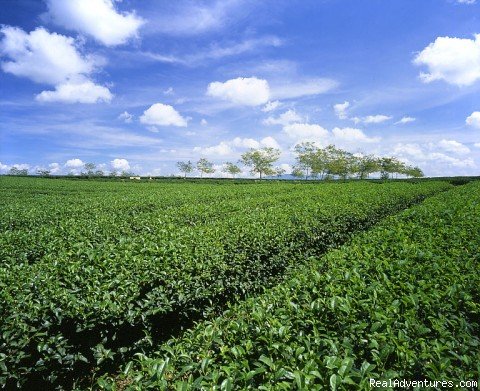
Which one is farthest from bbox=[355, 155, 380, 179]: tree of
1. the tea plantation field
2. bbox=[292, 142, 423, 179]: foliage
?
the tea plantation field

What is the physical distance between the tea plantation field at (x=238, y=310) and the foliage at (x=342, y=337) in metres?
0.01

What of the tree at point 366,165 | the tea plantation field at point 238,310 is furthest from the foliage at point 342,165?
the tea plantation field at point 238,310

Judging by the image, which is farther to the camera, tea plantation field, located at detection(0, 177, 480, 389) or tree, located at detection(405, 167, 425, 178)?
tree, located at detection(405, 167, 425, 178)

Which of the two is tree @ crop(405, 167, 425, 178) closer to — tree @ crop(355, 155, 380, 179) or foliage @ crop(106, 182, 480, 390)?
tree @ crop(355, 155, 380, 179)

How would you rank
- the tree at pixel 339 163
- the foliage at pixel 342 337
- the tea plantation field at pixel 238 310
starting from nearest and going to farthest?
the foliage at pixel 342 337 → the tea plantation field at pixel 238 310 → the tree at pixel 339 163

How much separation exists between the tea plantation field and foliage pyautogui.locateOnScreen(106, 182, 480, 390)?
0.01 meters

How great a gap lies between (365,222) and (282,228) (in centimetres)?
533

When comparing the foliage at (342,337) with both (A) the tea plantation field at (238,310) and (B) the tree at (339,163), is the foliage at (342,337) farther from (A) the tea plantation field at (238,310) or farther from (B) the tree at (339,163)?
(B) the tree at (339,163)

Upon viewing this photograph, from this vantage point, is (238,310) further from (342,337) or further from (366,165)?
(366,165)

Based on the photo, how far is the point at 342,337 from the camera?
2.28 metres

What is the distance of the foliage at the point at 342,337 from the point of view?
6.07 feet

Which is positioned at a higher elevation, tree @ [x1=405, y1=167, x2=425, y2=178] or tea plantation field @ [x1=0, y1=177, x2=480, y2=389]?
tree @ [x1=405, y1=167, x2=425, y2=178]

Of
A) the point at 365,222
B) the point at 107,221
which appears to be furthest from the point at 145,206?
the point at 365,222

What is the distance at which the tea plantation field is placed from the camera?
2004 millimetres
